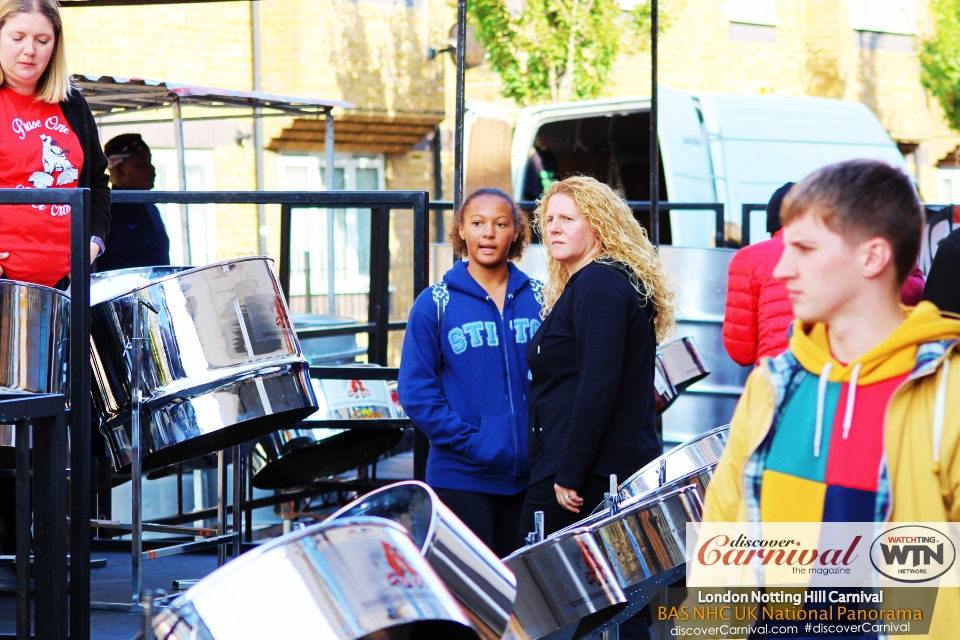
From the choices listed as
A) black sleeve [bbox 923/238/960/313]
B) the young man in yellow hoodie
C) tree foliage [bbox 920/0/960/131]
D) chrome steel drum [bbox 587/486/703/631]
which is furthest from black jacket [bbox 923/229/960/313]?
tree foliage [bbox 920/0/960/131]

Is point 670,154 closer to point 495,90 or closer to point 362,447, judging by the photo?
point 362,447

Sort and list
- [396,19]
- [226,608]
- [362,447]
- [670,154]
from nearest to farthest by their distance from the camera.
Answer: [226,608] < [362,447] < [670,154] < [396,19]

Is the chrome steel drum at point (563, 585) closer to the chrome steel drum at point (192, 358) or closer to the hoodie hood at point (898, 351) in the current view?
the hoodie hood at point (898, 351)

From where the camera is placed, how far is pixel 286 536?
4.39ft

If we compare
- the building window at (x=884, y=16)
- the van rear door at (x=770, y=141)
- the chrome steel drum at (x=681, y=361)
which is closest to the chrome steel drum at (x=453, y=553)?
the chrome steel drum at (x=681, y=361)

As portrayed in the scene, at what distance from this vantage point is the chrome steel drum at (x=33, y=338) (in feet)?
7.18

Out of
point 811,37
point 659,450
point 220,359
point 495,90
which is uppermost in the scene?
point 811,37

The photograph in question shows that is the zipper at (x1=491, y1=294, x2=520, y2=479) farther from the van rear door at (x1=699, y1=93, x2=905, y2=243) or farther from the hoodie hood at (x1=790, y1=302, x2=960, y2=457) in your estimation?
the van rear door at (x1=699, y1=93, x2=905, y2=243)

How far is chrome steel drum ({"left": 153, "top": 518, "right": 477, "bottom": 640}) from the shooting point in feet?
4.27

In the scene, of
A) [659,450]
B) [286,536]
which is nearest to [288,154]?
[659,450]

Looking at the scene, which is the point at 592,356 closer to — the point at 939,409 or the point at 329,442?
the point at 939,409

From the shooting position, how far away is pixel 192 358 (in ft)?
8.54

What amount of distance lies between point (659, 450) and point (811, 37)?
12137mm

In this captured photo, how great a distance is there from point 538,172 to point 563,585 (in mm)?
6030
